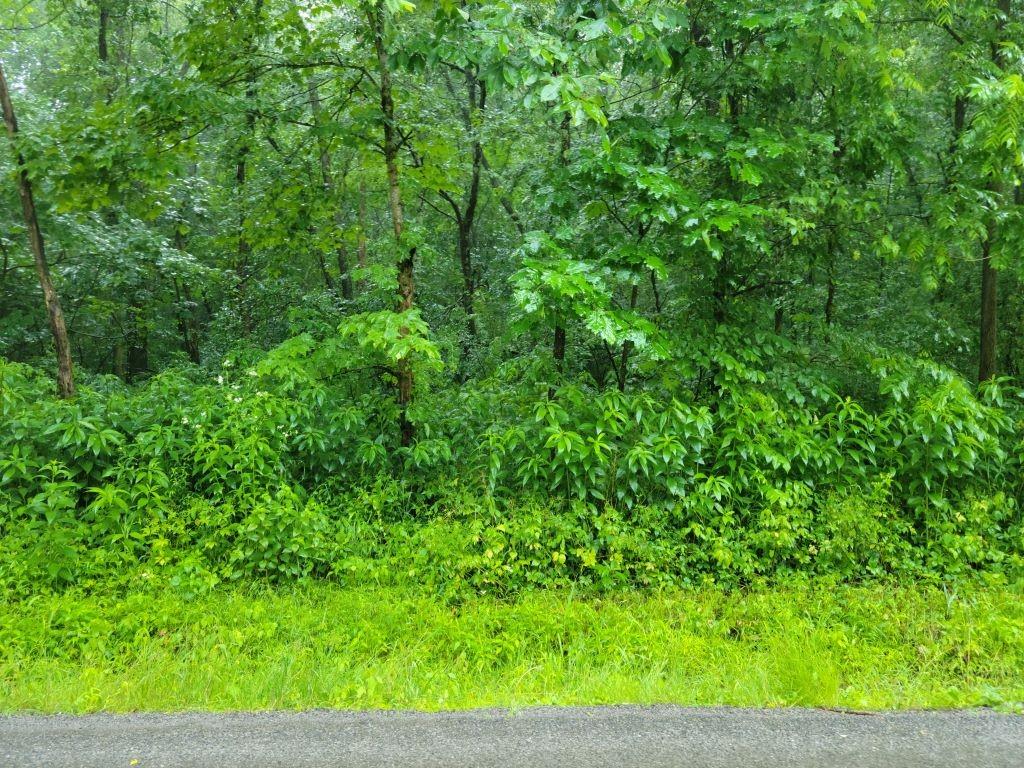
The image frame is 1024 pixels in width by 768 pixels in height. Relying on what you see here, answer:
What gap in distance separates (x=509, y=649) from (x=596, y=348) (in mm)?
3998

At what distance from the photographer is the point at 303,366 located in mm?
6152

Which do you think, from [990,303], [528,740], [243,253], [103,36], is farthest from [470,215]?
[528,740]

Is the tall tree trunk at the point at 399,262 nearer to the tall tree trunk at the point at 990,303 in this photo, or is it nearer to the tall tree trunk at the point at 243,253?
the tall tree trunk at the point at 243,253

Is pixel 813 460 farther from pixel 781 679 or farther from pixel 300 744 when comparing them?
pixel 300 744

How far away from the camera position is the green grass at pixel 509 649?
11.9 ft

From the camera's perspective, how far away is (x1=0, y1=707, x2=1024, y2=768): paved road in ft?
9.86

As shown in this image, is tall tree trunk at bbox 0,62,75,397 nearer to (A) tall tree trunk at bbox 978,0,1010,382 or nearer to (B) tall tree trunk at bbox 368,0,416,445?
(B) tall tree trunk at bbox 368,0,416,445

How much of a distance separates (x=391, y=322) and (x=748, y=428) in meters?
3.15

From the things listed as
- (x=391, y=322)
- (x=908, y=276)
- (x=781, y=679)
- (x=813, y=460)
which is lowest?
(x=781, y=679)

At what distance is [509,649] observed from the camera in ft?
14.2

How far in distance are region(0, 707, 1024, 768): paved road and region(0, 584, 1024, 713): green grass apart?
7.0 inches

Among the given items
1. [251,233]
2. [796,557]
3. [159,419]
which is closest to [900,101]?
[796,557]

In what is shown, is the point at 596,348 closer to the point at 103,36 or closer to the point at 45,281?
the point at 45,281

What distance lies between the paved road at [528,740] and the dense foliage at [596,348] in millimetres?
1734
